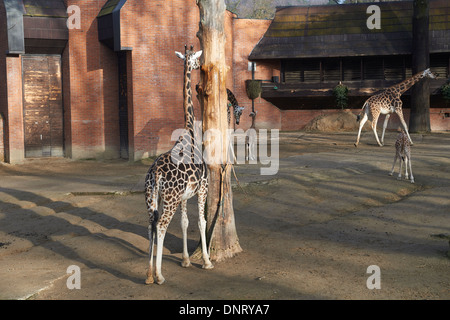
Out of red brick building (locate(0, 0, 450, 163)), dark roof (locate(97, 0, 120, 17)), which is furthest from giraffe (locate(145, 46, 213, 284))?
dark roof (locate(97, 0, 120, 17))

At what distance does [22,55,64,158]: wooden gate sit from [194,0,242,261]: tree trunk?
Result: 1419cm

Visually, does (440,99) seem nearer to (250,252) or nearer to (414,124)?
(414,124)

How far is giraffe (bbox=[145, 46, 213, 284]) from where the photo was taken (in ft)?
24.9

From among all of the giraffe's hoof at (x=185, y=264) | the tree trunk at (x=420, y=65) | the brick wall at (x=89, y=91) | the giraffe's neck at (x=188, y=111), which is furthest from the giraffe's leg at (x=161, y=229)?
the tree trunk at (x=420, y=65)

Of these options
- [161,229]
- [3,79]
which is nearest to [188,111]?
[161,229]

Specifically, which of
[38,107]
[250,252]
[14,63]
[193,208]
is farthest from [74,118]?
[250,252]

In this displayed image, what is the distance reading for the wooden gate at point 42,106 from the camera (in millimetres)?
20984

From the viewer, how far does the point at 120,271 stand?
8.07 m

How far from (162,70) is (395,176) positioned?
1019cm

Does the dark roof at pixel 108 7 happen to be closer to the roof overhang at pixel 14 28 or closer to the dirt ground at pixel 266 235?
the roof overhang at pixel 14 28

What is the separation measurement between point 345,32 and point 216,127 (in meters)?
20.2

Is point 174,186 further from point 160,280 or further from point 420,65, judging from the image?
point 420,65

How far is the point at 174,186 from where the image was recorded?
7.76 m

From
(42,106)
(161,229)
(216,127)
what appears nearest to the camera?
(161,229)
